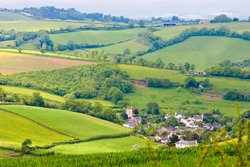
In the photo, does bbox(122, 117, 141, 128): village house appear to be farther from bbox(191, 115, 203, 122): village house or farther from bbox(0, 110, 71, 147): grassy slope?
bbox(0, 110, 71, 147): grassy slope

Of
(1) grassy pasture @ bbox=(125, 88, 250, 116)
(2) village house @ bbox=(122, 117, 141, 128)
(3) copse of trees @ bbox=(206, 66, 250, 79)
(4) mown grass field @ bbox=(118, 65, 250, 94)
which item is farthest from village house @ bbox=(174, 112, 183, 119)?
(3) copse of trees @ bbox=(206, 66, 250, 79)

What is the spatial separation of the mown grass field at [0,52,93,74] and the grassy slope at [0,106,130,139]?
35.6 meters

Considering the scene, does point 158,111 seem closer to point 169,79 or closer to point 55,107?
point 169,79

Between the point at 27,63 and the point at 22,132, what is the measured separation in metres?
52.9

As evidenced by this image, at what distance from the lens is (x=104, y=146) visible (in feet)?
189

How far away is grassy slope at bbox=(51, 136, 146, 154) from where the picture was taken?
51.1 metres

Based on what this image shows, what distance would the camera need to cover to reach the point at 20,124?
212 feet

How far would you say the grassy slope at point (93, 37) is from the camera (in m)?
165

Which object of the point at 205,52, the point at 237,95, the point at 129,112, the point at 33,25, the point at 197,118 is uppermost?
the point at 33,25

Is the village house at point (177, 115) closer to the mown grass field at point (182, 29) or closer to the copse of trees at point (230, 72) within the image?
the copse of trees at point (230, 72)

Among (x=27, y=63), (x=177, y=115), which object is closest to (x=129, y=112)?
(x=177, y=115)

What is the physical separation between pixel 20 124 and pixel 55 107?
Result: 17.4 m

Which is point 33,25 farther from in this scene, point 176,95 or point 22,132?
point 22,132

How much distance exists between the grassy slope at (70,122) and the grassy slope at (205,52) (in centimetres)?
7158
